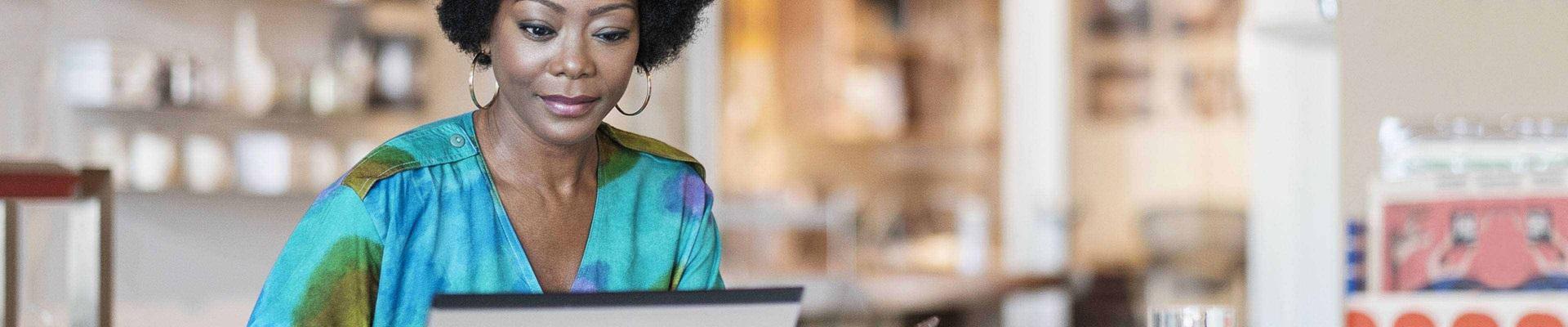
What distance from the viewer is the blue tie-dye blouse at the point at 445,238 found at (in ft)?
3.45

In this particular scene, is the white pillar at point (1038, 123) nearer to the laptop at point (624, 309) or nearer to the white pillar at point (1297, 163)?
the white pillar at point (1297, 163)

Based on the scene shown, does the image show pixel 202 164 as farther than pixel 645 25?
Yes

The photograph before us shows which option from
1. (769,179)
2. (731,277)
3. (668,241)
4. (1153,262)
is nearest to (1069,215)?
(1153,262)

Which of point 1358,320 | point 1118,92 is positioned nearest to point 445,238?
point 1358,320

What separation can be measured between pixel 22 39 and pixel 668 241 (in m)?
3.02

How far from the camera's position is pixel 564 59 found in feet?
3.63

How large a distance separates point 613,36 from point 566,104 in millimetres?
61

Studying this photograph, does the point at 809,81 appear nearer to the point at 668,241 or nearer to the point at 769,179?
the point at 769,179

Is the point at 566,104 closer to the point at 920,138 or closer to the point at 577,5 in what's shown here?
the point at 577,5

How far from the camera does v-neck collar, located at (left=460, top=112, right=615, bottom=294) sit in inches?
44.8

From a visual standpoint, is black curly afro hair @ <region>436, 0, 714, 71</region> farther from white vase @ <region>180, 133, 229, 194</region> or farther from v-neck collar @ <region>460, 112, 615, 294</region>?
white vase @ <region>180, 133, 229, 194</region>

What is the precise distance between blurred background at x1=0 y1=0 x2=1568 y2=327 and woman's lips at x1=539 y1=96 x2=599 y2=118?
0.92 ft

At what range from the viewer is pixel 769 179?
20.8 feet

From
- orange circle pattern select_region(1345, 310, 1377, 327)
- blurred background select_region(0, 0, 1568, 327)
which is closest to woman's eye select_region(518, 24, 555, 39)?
blurred background select_region(0, 0, 1568, 327)
